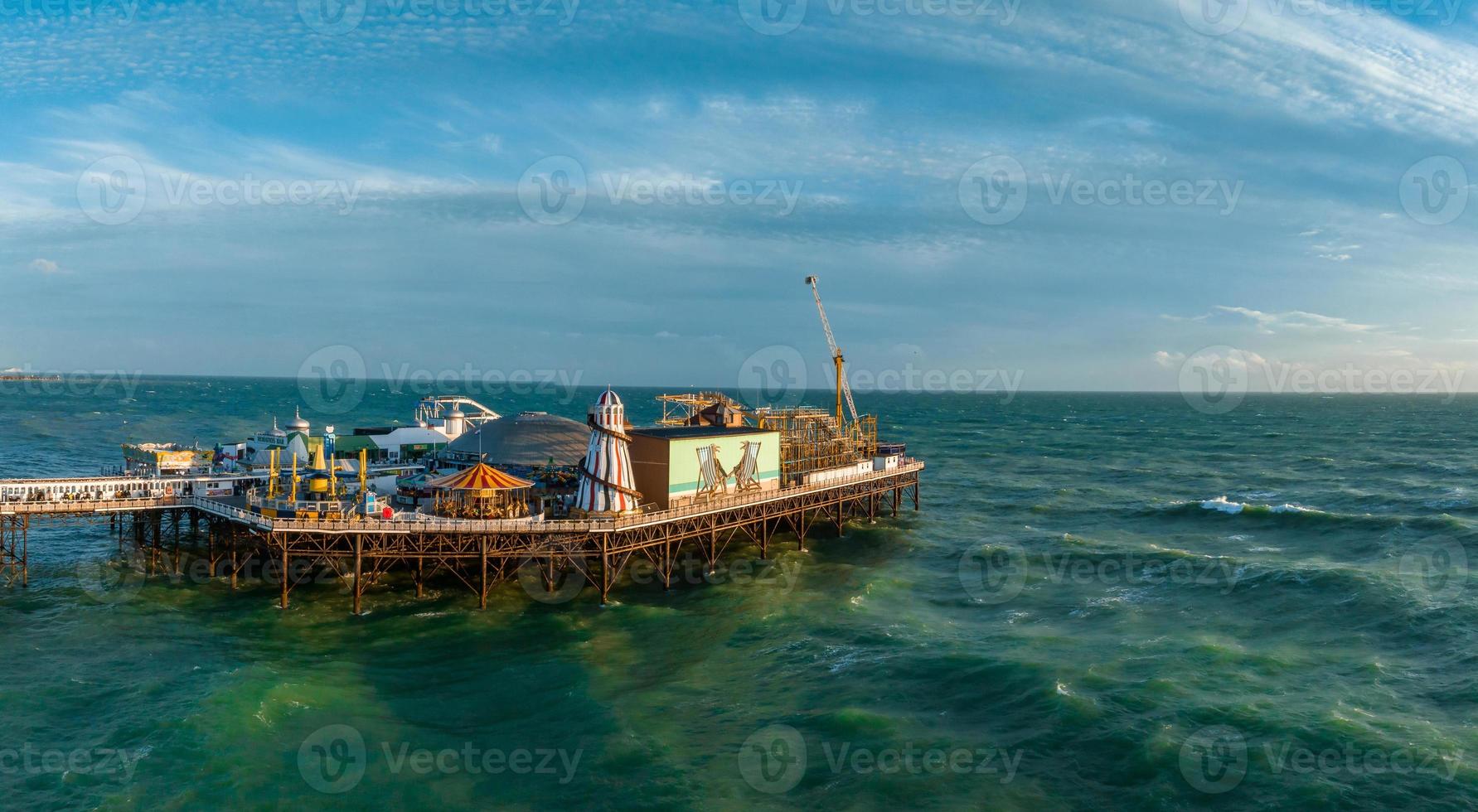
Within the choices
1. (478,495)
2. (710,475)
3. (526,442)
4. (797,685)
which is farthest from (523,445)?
(797,685)

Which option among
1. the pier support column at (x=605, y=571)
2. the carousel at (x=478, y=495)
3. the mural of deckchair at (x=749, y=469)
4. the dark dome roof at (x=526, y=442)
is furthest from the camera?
the dark dome roof at (x=526, y=442)

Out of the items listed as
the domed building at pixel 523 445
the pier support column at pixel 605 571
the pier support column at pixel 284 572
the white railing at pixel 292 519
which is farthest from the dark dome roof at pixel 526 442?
the pier support column at pixel 284 572

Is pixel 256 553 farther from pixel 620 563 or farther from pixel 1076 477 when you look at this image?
pixel 1076 477

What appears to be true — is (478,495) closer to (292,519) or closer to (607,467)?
(607,467)

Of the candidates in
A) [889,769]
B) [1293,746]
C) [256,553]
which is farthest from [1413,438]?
[256,553]

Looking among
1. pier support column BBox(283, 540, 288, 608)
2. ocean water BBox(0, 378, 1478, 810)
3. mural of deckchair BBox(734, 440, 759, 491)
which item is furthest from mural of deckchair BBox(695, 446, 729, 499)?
pier support column BBox(283, 540, 288, 608)

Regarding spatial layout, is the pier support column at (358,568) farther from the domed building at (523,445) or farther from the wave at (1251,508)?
the wave at (1251,508)
